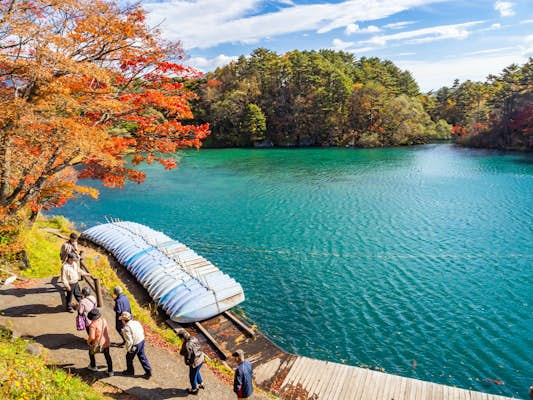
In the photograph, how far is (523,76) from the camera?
75438 millimetres

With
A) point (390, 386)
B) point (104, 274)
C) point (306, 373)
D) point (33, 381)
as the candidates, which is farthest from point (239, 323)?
point (33, 381)

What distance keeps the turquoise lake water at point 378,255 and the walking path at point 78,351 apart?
221 inches

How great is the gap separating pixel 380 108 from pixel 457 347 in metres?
81.9

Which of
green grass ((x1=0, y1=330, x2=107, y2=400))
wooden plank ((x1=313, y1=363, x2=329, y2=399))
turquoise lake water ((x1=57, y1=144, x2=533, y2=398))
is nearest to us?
green grass ((x1=0, y1=330, x2=107, y2=400))

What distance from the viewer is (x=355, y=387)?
12.2m

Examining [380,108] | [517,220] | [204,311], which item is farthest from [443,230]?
[380,108]

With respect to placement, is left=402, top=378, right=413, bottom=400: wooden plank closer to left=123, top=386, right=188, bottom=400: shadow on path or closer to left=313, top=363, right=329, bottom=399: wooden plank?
left=313, top=363, right=329, bottom=399: wooden plank

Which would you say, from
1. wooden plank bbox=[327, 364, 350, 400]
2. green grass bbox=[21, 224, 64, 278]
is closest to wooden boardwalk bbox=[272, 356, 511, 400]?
wooden plank bbox=[327, 364, 350, 400]

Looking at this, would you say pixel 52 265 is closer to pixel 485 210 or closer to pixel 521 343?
pixel 521 343

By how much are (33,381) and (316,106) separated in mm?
92380

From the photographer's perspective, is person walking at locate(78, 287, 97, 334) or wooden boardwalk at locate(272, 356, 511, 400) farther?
wooden boardwalk at locate(272, 356, 511, 400)

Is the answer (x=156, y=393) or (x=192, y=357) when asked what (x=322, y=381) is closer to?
(x=192, y=357)

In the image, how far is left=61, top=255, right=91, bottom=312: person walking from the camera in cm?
1271

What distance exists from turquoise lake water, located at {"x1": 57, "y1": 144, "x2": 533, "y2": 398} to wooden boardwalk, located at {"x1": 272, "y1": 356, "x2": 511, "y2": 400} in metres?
1.77
